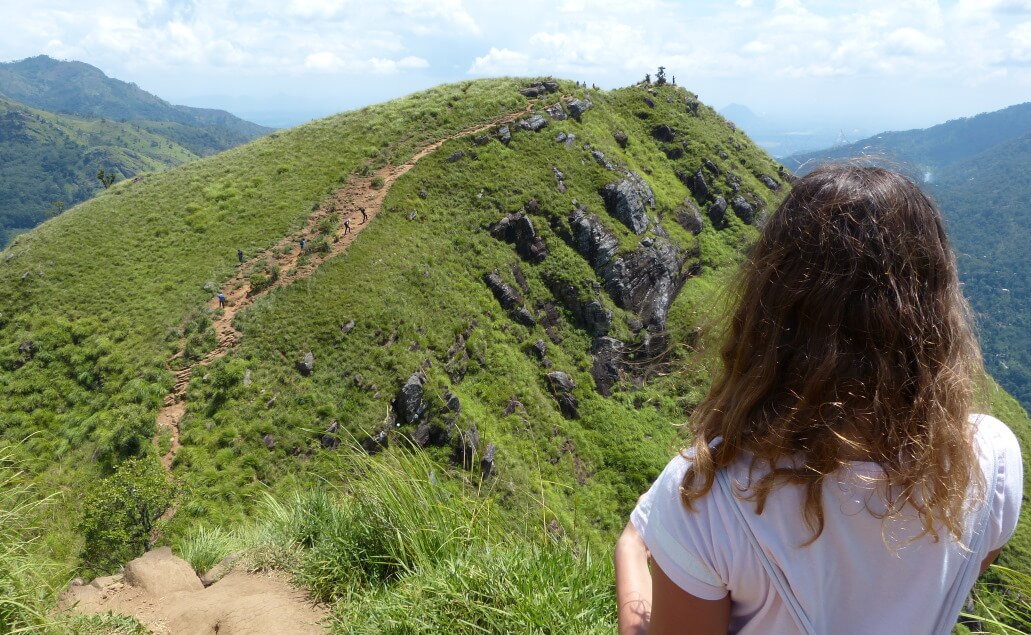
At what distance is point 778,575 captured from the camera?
5.06 feet

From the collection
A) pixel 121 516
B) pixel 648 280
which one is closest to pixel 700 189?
pixel 648 280

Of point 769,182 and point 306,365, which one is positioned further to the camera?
point 769,182

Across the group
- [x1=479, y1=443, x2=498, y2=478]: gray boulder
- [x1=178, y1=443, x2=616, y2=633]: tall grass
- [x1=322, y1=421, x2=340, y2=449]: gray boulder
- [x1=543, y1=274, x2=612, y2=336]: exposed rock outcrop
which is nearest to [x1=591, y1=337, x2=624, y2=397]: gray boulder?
[x1=543, y1=274, x2=612, y2=336]: exposed rock outcrop

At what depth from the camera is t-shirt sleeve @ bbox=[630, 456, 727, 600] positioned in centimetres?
157

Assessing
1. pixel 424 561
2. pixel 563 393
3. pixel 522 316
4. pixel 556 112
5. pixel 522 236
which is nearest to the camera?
pixel 424 561

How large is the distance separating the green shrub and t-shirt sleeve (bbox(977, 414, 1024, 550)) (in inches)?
671

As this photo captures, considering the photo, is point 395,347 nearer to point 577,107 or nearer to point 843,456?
point 843,456

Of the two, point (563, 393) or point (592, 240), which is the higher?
point (592, 240)

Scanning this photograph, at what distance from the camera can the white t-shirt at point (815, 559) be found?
1547 mm

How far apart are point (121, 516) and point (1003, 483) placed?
18206mm

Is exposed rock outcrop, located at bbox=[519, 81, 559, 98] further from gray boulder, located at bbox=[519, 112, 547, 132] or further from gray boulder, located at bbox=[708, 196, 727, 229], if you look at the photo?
gray boulder, located at bbox=[708, 196, 727, 229]

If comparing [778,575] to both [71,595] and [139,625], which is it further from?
[71,595]

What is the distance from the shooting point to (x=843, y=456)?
161cm

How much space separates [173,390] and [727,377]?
2479 centimetres
